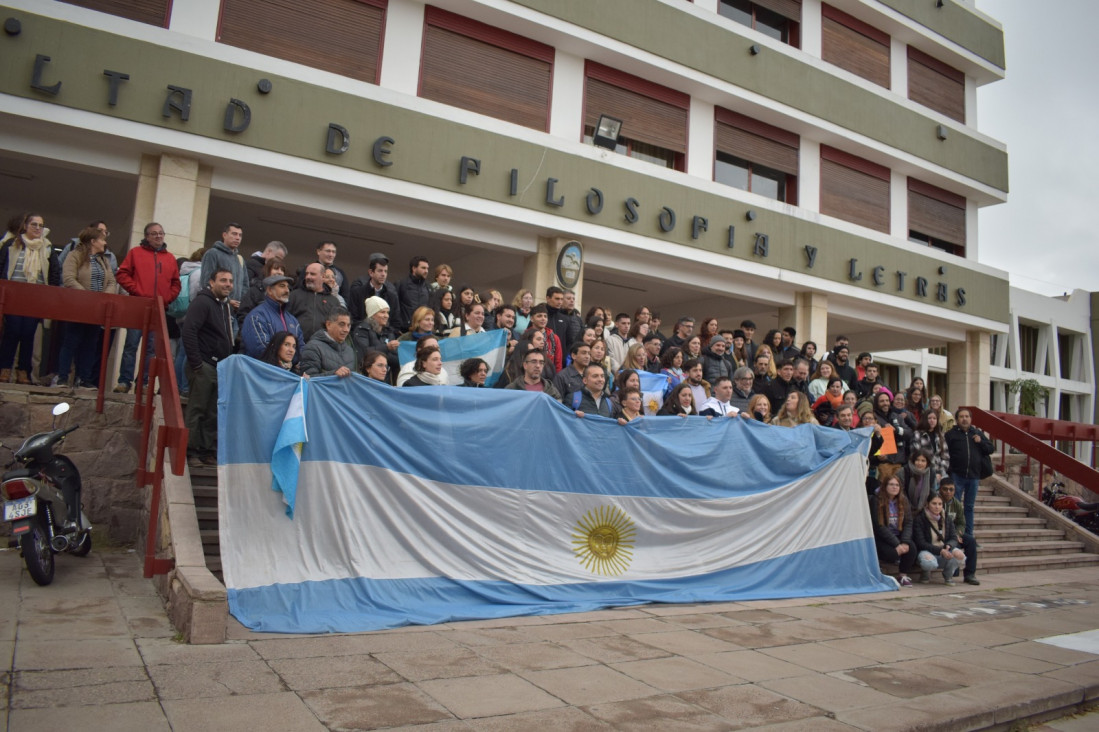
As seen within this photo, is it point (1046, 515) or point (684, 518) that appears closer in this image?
point (684, 518)

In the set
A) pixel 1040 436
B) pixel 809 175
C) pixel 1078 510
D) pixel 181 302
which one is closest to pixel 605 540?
pixel 181 302

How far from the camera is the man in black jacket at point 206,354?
23.2 ft

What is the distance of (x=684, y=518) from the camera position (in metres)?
7.82

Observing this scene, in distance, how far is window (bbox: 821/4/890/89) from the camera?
57.9 feet

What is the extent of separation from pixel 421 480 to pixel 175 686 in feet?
8.51

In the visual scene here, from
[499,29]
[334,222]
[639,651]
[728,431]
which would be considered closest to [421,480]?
[639,651]

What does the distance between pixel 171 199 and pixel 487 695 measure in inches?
346

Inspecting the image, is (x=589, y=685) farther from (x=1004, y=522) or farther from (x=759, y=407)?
(x=1004, y=522)

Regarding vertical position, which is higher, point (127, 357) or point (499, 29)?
point (499, 29)

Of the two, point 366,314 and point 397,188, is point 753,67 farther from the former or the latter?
point 366,314

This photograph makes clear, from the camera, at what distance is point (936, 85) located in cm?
1948

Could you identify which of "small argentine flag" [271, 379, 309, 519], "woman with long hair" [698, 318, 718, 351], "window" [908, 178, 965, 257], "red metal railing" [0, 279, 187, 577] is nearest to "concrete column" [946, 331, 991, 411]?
"window" [908, 178, 965, 257]

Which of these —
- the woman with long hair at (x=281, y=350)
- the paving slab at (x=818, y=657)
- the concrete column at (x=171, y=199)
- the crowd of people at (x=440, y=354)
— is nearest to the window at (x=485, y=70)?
the concrete column at (x=171, y=199)

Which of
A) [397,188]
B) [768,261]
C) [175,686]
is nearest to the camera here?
[175,686]
